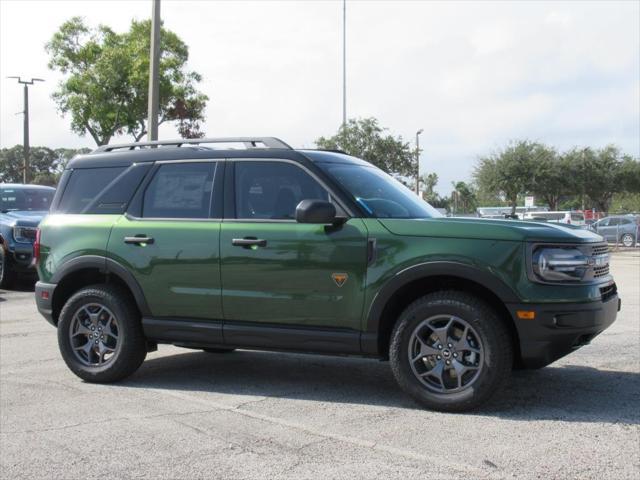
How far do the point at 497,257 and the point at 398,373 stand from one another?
40.2 inches

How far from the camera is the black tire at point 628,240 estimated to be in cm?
3186

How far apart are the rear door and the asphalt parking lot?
71 cm

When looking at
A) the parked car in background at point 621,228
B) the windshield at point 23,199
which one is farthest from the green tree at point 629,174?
the windshield at point 23,199

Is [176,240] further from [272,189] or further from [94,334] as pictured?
[94,334]

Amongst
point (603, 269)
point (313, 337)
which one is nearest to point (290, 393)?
point (313, 337)

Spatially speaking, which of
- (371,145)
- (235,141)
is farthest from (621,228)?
(235,141)

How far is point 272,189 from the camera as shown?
5531 millimetres

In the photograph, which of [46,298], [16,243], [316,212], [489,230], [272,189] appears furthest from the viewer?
[16,243]

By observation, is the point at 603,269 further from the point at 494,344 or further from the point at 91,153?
the point at 91,153

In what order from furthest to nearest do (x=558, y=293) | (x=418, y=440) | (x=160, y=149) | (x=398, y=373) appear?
(x=160, y=149), (x=398, y=373), (x=558, y=293), (x=418, y=440)

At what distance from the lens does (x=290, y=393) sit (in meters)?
5.59

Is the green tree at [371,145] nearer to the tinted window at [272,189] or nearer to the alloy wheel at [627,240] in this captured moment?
the alloy wheel at [627,240]

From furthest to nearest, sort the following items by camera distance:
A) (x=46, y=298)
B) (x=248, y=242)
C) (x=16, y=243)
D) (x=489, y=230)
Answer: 1. (x=16, y=243)
2. (x=46, y=298)
3. (x=248, y=242)
4. (x=489, y=230)

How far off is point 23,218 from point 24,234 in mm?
338
